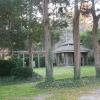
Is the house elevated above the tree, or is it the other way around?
the tree

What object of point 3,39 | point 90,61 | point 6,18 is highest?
point 6,18

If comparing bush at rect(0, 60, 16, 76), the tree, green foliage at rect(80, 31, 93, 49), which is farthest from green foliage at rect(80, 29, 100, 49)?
the tree

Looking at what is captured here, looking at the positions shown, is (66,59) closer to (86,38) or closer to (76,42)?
(86,38)

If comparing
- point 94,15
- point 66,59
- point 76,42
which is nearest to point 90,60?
point 66,59

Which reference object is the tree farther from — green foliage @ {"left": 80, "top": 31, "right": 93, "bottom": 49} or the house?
the house

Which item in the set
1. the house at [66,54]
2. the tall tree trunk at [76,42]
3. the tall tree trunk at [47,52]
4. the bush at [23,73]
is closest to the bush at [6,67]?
the bush at [23,73]

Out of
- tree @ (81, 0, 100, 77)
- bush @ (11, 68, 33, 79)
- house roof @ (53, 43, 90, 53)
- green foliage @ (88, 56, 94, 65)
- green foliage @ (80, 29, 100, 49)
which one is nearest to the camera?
tree @ (81, 0, 100, 77)

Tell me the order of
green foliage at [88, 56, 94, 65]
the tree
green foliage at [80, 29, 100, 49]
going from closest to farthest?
the tree → green foliage at [80, 29, 100, 49] → green foliage at [88, 56, 94, 65]

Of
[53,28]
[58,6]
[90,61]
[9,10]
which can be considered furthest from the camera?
[90,61]

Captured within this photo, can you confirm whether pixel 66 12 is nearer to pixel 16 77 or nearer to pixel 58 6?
pixel 58 6

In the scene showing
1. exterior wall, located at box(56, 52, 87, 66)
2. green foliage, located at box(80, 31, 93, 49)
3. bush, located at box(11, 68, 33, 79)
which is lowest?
exterior wall, located at box(56, 52, 87, 66)

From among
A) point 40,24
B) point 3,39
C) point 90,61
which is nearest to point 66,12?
point 40,24

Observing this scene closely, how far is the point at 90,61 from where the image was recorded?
2164 inches

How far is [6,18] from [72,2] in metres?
4.72
